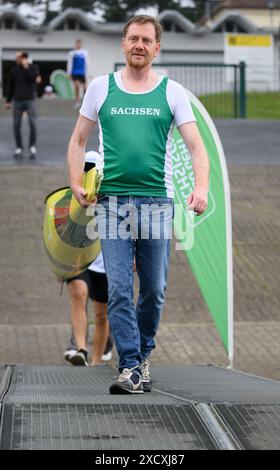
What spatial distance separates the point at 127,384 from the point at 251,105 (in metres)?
30.5

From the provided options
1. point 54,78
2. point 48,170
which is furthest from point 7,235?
point 54,78

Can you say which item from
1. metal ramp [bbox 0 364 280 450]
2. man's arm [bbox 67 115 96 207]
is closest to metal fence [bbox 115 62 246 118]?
man's arm [bbox 67 115 96 207]

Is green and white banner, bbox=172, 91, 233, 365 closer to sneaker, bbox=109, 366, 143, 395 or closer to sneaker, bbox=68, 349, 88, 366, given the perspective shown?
sneaker, bbox=68, 349, 88, 366

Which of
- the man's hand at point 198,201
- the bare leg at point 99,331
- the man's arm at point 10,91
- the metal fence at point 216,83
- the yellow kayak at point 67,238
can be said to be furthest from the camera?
the metal fence at point 216,83

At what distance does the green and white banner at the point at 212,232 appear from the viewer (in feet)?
30.3

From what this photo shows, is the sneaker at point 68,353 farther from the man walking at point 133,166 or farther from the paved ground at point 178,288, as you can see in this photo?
the man walking at point 133,166

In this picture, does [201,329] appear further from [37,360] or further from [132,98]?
[132,98]

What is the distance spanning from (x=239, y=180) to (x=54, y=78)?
29896 millimetres

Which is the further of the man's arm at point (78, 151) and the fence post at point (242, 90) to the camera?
the fence post at point (242, 90)

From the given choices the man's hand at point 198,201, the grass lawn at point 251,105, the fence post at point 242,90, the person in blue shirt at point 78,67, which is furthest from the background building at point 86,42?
the man's hand at point 198,201

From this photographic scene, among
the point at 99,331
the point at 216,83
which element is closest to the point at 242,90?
the point at 216,83

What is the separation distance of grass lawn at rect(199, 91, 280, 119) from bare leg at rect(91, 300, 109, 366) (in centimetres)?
2006

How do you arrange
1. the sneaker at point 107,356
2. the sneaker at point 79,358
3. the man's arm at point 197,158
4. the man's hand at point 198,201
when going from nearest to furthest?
the man's hand at point 198,201, the man's arm at point 197,158, the sneaker at point 79,358, the sneaker at point 107,356

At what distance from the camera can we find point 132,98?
632cm
